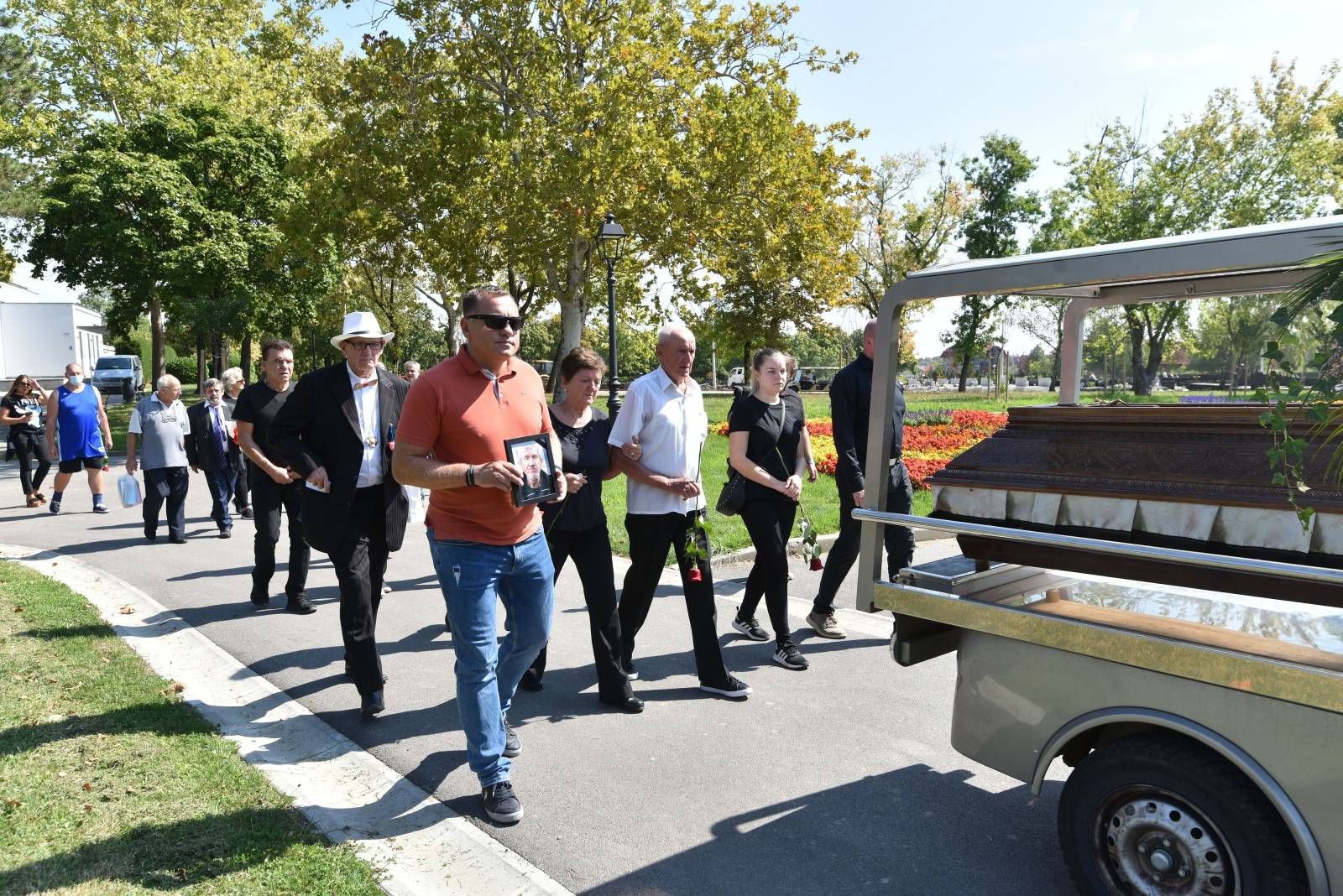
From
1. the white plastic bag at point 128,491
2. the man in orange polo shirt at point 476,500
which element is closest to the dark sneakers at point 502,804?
the man in orange polo shirt at point 476,500

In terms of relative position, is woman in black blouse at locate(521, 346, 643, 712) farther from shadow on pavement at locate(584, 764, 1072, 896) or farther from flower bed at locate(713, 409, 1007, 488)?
flower bed at locate(713, 409, 1007, 488)

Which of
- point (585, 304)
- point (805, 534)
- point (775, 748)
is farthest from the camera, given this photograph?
point (585, 304)

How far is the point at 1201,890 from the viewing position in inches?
106

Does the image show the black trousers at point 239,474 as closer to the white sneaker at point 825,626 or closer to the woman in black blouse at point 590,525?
the woman in black blouse at point 590,525

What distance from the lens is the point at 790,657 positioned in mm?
5645

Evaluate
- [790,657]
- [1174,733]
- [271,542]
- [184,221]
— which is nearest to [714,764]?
[790,657]

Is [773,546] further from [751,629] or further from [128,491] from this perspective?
[128,491]

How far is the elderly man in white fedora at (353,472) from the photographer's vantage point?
486 cm

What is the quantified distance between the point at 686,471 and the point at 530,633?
1.44 meters

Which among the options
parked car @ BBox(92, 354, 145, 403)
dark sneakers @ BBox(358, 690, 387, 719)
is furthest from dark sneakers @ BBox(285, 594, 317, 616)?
parked car @ BBox(92, 354, 145, 403)

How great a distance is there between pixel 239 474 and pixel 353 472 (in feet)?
25.5

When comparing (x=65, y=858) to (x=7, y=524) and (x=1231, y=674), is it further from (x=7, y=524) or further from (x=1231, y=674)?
(x=7, y=524)

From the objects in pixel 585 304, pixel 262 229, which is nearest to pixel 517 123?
pixel 585 304

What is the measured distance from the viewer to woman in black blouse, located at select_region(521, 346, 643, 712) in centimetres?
493
